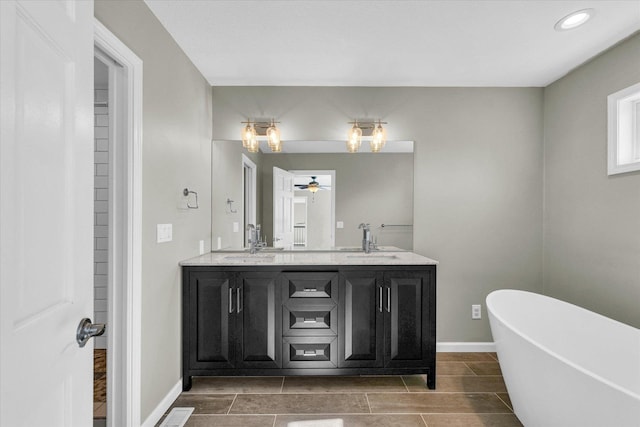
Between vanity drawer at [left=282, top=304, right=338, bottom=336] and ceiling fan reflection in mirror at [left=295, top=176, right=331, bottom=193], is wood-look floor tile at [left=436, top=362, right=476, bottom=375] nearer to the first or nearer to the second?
vanity drawer at [left=282, top=304, right=338, bottom=336]

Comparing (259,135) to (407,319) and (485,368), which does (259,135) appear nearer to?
(407,319)

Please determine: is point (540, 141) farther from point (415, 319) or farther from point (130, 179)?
point (130, 179)

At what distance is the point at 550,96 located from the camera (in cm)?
315

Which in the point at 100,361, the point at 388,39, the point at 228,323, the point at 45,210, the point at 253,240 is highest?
the point at 388,39

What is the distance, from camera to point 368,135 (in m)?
3.24

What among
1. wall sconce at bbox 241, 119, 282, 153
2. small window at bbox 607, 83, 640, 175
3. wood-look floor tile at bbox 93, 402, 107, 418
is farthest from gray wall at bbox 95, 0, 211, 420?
small window at bbox 607, 83, 640, 175

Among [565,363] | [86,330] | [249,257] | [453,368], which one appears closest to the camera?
[86,330]

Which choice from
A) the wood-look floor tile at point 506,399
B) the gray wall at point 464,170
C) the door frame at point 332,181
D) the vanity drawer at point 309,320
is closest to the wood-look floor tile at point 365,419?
the vanity drawer at point 309,320

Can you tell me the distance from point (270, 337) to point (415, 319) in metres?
1.05

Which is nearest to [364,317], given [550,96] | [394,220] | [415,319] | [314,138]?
[415,319]

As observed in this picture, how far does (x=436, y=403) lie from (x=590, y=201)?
189cm

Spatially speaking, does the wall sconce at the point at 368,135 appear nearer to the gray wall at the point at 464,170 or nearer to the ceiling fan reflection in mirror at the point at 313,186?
the gray wall at the point at 464,170

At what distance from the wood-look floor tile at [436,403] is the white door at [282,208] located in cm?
146

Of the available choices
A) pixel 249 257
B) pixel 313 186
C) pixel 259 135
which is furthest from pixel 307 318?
pixel 259 135
